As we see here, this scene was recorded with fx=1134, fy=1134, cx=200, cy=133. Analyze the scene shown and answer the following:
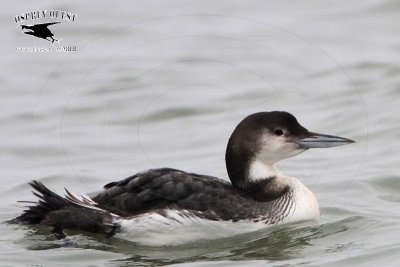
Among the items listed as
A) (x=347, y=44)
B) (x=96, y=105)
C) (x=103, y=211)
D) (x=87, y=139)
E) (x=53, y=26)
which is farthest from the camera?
(x=53, y=26)

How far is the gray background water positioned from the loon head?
526mm

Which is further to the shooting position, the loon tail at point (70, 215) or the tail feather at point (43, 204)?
the tail feather at point (43, 204)

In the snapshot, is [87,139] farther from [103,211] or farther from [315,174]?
[103,211]

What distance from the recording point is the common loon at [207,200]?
9.23 metres

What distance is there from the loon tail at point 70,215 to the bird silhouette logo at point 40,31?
7046 mm

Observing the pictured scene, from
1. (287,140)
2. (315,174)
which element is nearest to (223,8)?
(315,174)

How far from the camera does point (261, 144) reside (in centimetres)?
957

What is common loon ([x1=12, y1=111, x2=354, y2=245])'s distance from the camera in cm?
923

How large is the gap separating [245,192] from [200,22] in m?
8.46

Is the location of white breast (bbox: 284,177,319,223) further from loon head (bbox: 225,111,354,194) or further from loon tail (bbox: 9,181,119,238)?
loon tail (bbox: 9,181,119,238)

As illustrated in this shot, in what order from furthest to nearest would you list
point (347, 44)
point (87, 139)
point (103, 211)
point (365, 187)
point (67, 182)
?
point (347, 44), point (87, 139), point (67, 182), point (365, 187), point (103, 211)

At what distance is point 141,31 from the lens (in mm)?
17797

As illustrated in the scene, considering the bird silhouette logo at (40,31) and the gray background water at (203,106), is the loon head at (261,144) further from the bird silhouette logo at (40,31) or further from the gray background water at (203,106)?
the bird silhouette logo at (40,31)

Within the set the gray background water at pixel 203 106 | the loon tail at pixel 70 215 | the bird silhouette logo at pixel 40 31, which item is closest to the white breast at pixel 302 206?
the gray background water at pixel 203 106
